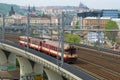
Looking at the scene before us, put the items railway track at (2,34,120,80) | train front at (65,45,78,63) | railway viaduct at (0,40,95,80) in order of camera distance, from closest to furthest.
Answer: railway track at (2,34,120,80) → railway viaduct at (0,40,95,80) → train front at (65,45,78,63)

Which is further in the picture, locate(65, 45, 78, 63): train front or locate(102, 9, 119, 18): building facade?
locate(102, 9, 119, 18): building facade

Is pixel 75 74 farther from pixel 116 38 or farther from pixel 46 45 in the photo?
pixel 116 38

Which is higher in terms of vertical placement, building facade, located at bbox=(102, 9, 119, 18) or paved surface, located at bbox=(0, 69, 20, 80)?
building facade, located at bbox=(102, 9, 119, 18)

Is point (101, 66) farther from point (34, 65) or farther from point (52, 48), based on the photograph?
point (34, 65)

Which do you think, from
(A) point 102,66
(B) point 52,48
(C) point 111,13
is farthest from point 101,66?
(C) point 111,13

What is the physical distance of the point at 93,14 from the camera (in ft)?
537

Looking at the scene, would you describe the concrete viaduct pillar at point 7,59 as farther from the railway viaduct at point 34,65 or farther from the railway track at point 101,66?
the railway track at point 101,66

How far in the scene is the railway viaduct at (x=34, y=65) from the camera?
98.8 feet

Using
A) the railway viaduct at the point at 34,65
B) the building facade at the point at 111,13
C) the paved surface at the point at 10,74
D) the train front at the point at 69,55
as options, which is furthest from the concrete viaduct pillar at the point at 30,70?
the building facade at the point at 111,13

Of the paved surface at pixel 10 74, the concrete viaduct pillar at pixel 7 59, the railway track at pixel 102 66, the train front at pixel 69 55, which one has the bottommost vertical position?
the paved surface at pixel 10 74

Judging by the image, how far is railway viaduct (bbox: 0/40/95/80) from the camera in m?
30.1

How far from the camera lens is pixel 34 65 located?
194 ft

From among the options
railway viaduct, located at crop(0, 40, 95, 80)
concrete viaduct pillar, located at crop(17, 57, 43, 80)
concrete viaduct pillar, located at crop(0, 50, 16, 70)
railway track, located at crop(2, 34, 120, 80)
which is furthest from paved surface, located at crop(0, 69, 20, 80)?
railway track, located at crop(2, 34, 120, 80)

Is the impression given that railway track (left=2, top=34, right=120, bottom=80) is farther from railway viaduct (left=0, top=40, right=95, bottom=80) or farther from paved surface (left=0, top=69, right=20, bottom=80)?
paved surface (left=0, top=69, right=20, bottom=80)
